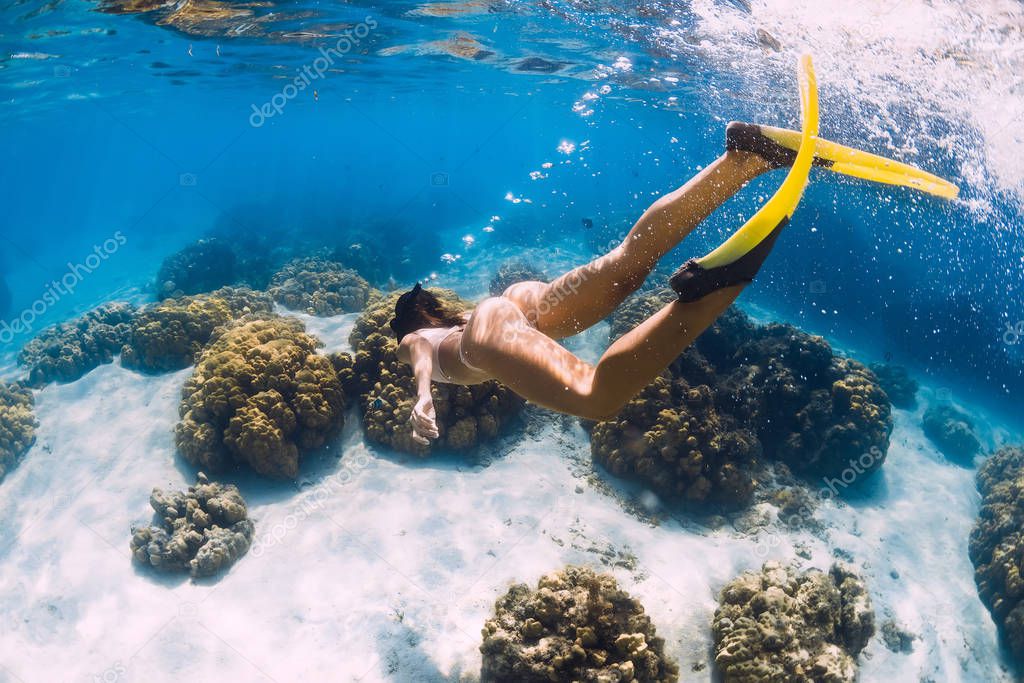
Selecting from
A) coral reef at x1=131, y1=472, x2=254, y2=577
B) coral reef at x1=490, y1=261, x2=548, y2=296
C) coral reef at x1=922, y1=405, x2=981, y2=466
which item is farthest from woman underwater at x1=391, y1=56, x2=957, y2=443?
coral reef at x1=922, y1=405, x2=981, y2=466

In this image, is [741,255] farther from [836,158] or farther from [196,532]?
[196,532]

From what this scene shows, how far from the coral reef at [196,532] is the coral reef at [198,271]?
1235cm

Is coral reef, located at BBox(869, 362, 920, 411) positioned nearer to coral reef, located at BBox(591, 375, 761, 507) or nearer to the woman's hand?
Result: coral reef, located at BBox(591, 375, 761, 507)

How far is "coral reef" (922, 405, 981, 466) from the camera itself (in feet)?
45.1

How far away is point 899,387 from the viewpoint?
15.7 metres

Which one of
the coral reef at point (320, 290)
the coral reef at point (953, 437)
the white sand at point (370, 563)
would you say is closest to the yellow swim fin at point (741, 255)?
the white sand at point (370, 563)

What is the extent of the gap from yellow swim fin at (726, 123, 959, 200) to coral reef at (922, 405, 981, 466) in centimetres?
1328

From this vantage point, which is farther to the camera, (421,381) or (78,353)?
(78,353)

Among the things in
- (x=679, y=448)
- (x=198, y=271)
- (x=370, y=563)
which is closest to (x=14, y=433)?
(x=370, y=563)

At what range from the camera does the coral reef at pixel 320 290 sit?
1458 cm

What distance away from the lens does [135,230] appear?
4331 cm

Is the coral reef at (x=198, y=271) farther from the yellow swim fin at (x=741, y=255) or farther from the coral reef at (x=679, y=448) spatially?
the yellow swim fin at (x=741, y=255)

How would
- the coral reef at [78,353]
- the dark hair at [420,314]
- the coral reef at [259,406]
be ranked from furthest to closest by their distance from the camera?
the coral reef at [78,353] < the coral reef at [259,406] < the dark hair at [420,314]

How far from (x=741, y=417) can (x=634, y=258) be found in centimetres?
616
